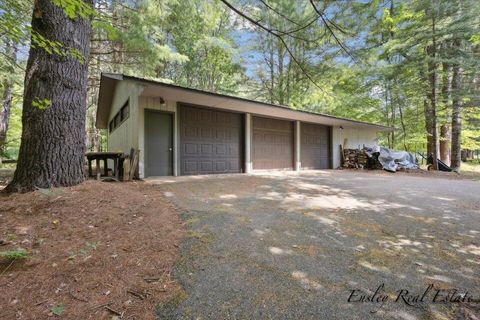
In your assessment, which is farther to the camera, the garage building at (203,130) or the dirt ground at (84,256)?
the garage building at (203,130)

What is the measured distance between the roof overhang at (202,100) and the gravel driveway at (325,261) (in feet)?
11.6

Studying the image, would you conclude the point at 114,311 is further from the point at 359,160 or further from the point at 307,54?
the point at 307,54

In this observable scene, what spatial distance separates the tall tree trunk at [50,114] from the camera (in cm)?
342

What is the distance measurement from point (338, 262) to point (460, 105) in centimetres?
1177

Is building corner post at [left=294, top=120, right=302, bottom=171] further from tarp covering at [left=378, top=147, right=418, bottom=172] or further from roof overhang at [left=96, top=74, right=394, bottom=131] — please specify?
tarp covering at [left=378, top=147, right=418, bottom=172]

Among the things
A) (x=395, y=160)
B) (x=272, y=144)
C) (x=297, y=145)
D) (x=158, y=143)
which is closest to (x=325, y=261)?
(x=158, y=143)

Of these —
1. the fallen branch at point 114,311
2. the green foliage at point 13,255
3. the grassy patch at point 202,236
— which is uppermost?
the green foliage at point 13,255

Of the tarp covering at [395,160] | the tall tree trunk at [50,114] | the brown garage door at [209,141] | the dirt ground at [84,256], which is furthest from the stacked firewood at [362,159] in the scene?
the tall tree trunk at [50,114]

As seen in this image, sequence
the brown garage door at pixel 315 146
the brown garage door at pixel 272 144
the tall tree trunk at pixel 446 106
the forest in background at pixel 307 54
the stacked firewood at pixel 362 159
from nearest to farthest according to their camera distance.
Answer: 1. the forest in background at pixel 307 54
2. the brown garage door at pixel 272 144
3. the tall tree trunk at pixel 446 106
4. the brown garage door at pixel 315 146
5. the stacked firewood at pixel 362 159

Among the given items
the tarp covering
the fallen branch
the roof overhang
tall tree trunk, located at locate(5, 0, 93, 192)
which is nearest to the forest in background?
tall tree trunk, located at locate(5, 0, 93, 192)

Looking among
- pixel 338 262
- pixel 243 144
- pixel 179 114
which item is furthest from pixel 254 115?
pixel 338 262

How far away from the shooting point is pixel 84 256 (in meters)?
1.89

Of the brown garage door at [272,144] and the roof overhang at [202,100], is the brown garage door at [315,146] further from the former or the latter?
the brown garage door at [272,144]

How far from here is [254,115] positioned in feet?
29.9
